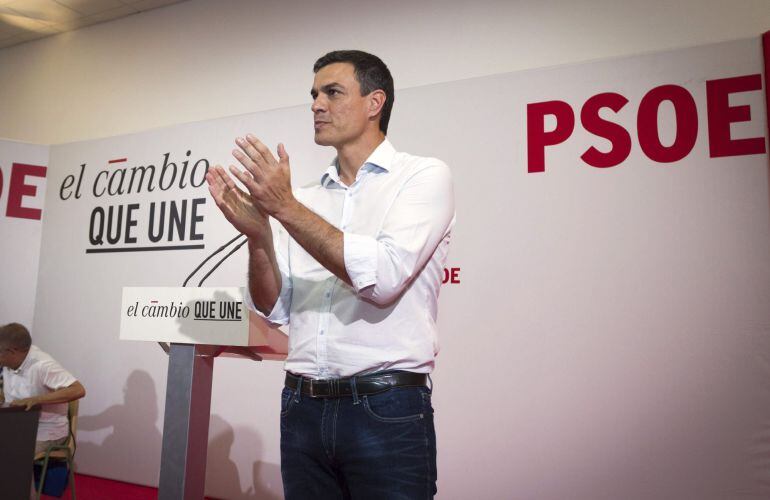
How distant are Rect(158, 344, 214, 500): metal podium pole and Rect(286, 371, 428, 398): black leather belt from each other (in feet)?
2.83

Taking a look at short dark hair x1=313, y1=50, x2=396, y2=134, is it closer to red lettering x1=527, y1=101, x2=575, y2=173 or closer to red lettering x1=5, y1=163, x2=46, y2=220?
red lettering x1=527, y1=101, x2=575, y2=173

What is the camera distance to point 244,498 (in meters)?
4.30

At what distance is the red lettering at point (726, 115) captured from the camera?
3211mm

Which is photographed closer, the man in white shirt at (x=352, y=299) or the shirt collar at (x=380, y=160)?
the man in white shirt at (x=352, y=299)

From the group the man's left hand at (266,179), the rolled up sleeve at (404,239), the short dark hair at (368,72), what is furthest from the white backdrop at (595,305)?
the man's left hand at (266,179)

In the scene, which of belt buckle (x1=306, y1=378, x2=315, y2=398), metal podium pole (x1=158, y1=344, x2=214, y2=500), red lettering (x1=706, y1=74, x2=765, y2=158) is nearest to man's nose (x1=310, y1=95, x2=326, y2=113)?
belt buckle (x1=306, y1=378, x2=315, y2=398)

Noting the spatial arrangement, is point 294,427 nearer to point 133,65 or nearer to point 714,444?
point 714,444

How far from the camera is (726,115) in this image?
327cm

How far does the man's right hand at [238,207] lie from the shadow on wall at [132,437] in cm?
370

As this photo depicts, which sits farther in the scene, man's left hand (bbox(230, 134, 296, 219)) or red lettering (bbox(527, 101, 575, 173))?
red lettering (bbox(527, 101, 575, 173))

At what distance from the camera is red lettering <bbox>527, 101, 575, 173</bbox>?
11.8ft

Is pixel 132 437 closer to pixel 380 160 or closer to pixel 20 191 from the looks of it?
pixel 20 191

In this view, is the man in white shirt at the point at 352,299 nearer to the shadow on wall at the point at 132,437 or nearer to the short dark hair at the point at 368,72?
the short dark hair at the point at 368,72

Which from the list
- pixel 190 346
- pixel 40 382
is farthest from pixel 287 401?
pixel 40 382
